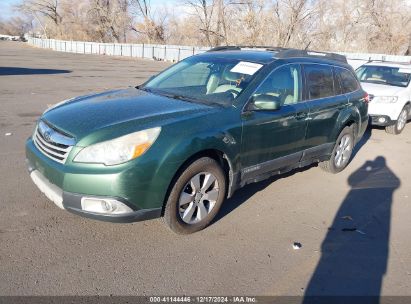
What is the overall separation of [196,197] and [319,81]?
8.36 ft

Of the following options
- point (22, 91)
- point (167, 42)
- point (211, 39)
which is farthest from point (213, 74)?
point (167, 42)

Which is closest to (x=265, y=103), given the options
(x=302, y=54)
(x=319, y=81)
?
(x=302, y=54)

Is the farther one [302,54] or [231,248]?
[302,54]

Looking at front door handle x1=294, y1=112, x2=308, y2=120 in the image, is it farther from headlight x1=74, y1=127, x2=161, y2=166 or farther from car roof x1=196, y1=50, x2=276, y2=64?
headlight x1=74, y1=127, x2=161, y2=166

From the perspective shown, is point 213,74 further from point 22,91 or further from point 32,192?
point 22,91

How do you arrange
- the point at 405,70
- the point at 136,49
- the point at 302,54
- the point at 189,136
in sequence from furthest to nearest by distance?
1. the point at 136,49
2. the point at 405,70
3. the point at 302,54
4. the point at 189,136

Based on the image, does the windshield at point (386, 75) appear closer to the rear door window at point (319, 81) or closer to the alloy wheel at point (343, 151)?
the alloy wheel at point (343, 151)

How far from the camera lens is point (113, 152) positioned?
3.04 metres

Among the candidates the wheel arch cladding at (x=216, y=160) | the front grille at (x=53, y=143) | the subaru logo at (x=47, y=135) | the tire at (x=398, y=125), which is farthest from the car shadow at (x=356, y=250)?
the tire at (x=398, y=125)

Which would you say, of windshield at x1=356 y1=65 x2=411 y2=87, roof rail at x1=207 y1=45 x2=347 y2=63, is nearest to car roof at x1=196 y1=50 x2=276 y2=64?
roof rail at x1=207 y1=45 x2=347 y2=63

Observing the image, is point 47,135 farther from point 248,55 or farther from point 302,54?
point 302,54

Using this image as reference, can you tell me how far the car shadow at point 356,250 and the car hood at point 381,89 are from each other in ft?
13.3

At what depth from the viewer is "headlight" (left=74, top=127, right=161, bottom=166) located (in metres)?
3.04

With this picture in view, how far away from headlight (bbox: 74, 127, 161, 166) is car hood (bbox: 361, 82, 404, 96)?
24.5 feet
